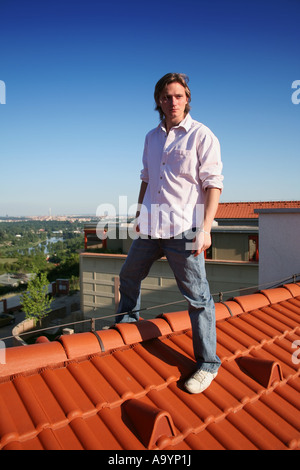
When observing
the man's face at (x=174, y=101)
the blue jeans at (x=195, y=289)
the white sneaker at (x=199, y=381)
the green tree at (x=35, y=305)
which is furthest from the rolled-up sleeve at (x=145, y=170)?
the green tree at (x=35, y=305)

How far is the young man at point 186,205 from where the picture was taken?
232 centimetres

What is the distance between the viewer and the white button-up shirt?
7.68 ft

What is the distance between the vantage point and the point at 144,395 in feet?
7.27

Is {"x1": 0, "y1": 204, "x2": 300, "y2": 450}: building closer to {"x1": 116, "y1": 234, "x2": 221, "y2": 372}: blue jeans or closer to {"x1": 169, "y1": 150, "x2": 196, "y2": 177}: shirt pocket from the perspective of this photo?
{"x1": 116, "y1": 234, "x2": 221, "y2": 372}: blue jeans

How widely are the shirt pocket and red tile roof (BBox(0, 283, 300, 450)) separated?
130cm

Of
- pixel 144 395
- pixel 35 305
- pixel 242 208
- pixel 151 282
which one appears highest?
pixel 242 208

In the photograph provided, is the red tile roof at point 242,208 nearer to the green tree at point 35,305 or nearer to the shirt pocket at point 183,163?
the green tree at point 35,305

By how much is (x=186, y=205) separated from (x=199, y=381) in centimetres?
120

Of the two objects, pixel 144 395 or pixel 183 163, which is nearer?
pixel 144 395

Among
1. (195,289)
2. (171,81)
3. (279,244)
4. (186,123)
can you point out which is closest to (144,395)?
(195,289)

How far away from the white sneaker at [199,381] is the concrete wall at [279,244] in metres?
3.81

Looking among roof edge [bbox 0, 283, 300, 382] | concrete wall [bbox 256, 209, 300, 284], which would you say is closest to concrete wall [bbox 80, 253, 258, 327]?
concrete wall [bbox 256, 209, 300, 284]

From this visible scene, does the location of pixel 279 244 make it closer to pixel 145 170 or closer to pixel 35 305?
pixel 145 170

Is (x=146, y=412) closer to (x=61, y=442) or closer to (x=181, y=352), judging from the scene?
(x=61, y=442)
